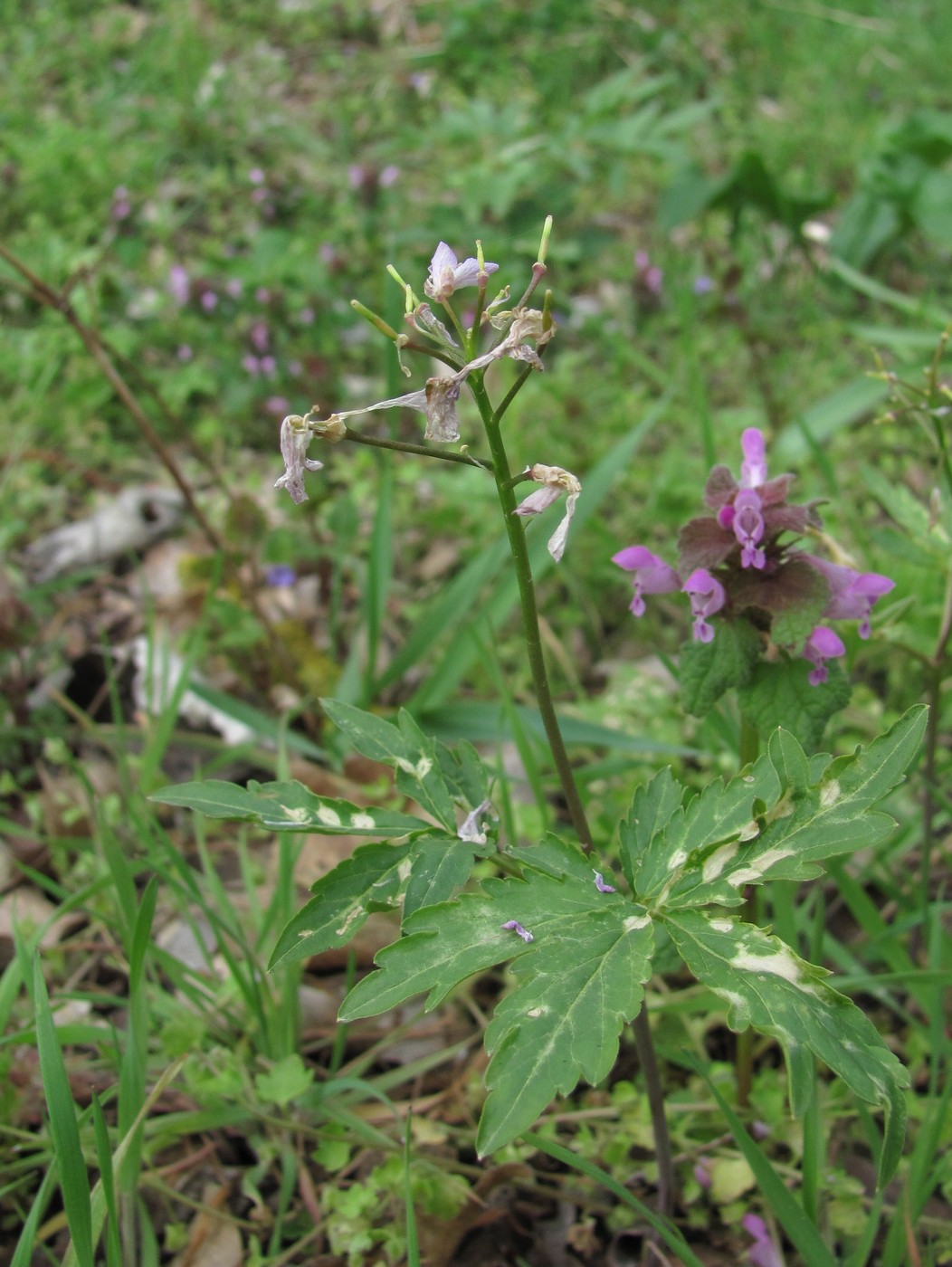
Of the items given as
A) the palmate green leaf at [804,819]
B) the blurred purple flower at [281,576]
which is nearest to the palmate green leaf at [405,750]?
the palmate green leaf at [804,819]

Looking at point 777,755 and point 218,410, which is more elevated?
point 777,755

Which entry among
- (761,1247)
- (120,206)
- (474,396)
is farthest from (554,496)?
(120,206)

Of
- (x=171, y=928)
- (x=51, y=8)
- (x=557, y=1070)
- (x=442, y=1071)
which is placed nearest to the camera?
(x=557, y=1070)

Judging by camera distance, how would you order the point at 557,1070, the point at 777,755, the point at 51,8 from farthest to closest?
1. the point at 51,8
2. the point at 777,755
3. the point at 557,1070

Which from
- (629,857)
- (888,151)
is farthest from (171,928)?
(888,151)

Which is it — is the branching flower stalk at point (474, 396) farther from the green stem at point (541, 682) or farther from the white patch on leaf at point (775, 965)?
the white patch on leaf at point (775, 965)

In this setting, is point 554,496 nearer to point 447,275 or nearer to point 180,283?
point 447,275

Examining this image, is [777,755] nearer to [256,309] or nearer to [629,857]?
[629,857]
